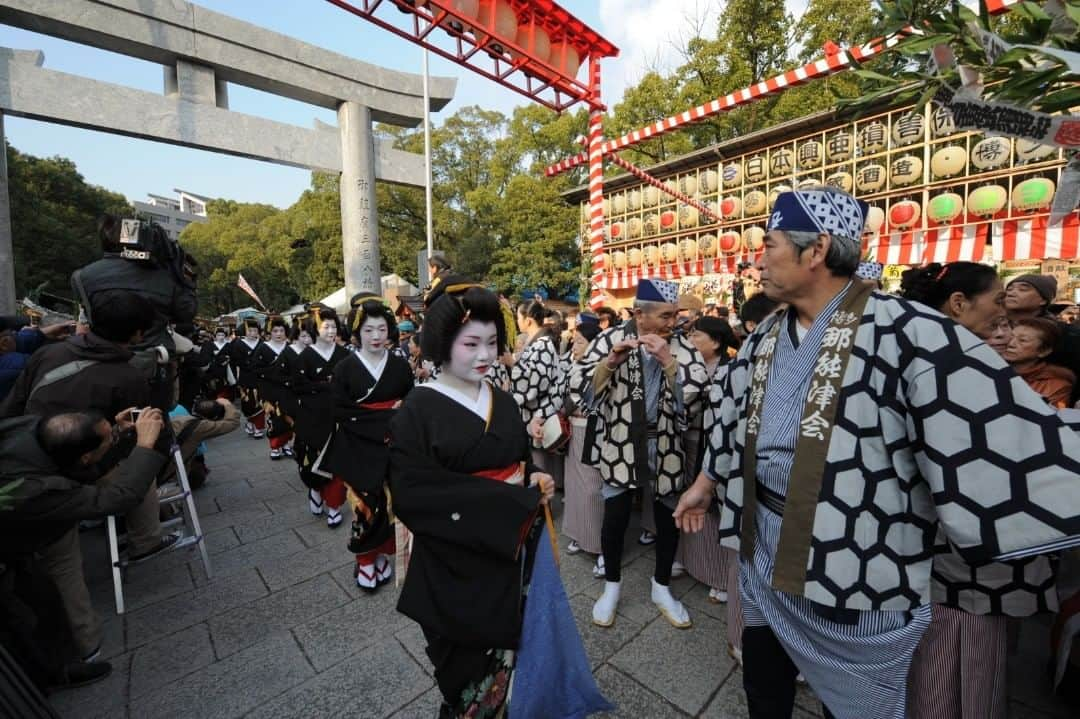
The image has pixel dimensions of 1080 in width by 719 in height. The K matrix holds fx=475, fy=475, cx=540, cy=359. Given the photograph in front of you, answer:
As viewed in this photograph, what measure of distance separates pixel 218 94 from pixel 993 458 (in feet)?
50.4

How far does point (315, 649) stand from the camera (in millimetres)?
2686

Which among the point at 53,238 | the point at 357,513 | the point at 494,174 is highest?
the point at 494,174

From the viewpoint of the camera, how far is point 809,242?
59.5 inches

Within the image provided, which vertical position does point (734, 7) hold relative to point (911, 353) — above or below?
above

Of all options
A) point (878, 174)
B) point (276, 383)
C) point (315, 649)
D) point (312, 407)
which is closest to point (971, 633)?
point (315, 649)

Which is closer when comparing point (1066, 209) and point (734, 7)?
point (1066, 209)

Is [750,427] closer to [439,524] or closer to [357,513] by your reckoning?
[439,524]

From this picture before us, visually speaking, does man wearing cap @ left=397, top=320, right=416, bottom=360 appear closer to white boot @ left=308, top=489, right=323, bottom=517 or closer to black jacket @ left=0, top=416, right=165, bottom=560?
white boot @ left=308, top=489, right=323, bottom=517

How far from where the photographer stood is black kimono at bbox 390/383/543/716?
168 cm

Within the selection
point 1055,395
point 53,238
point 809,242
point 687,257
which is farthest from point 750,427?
point 53,238

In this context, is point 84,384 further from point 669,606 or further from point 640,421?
point 669,606

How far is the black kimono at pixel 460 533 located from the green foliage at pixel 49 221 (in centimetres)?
2509

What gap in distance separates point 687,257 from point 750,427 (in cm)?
1572

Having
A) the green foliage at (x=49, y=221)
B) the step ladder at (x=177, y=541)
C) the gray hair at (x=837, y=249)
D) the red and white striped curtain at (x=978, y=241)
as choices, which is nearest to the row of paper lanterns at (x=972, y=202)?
the red and white striped curtain at (x=978, y=241)
